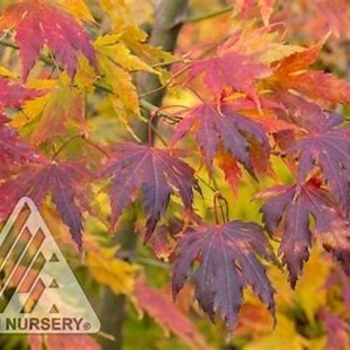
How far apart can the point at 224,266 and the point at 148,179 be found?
0.12 metres

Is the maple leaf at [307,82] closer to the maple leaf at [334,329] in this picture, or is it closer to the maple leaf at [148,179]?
the maple leaf at [148,179]

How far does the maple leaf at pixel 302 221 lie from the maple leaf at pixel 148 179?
0.09 meters

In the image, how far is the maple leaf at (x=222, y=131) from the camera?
0.93 metres

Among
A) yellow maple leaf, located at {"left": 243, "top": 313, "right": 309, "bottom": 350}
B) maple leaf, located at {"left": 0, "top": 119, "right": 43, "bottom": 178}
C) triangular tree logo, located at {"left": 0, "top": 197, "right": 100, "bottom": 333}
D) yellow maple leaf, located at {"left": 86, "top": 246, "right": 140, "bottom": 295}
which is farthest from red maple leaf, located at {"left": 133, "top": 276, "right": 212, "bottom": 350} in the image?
maple leaf, located at {"left": 0, "top": 119, "right": 43, "bottom": 178}

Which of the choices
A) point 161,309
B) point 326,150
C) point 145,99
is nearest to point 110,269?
point 161,309

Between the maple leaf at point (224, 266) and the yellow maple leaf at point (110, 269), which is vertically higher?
the maple leaf at point (224, 266)

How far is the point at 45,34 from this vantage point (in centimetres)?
92

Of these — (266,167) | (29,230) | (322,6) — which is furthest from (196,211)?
(322,6)

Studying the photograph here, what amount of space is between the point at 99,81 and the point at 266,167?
0.71 ft

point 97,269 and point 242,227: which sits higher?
→ point 242,227

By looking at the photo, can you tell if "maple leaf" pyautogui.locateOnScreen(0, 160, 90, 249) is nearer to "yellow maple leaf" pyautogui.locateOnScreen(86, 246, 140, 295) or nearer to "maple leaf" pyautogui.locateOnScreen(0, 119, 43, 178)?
"maple leaf" pyautogui.locateOnScreen(0, 119, 43, 178)

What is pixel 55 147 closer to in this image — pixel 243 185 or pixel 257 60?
pixel 257 60

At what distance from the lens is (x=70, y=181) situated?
0.94m

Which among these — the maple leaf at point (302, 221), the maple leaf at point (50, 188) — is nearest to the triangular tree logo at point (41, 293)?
the maple leaf at point (50, 188)
